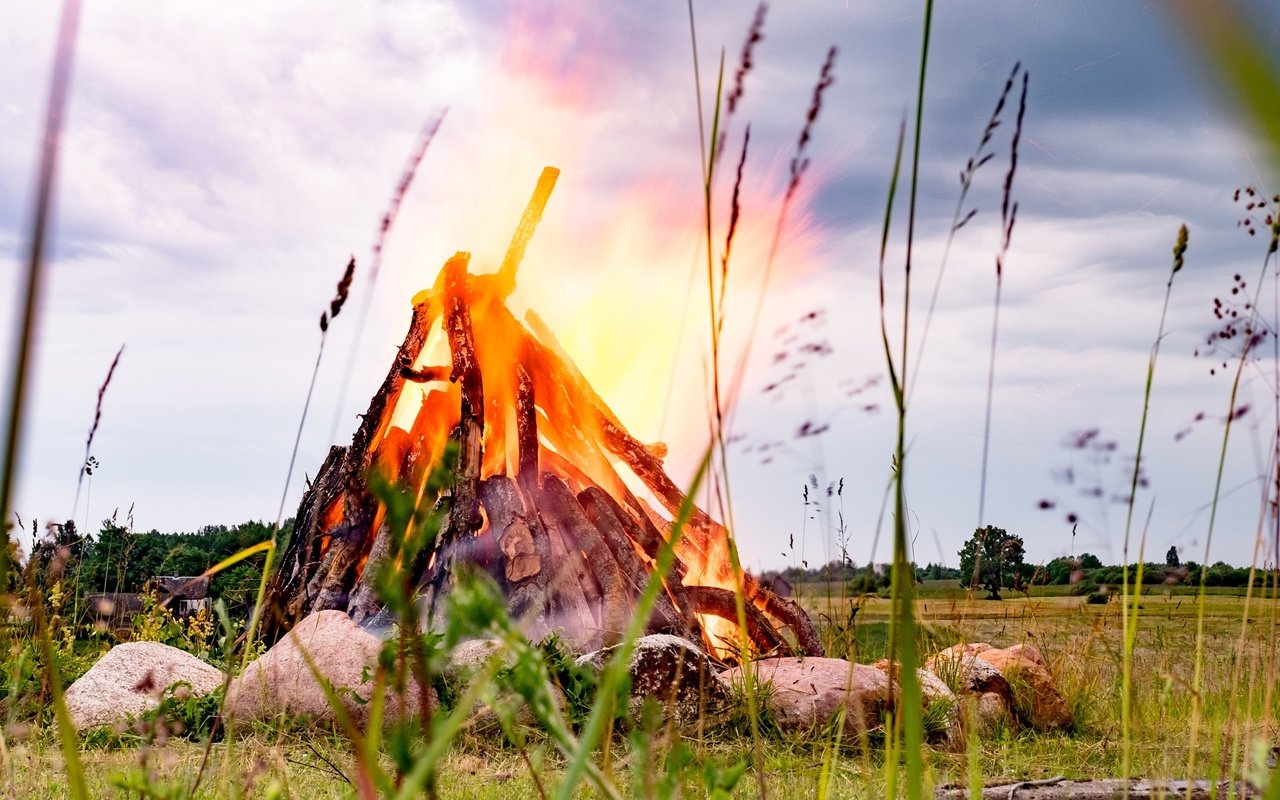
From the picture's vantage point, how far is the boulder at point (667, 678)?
4.39 meters

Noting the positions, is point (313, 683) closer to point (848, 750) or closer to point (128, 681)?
point (128, 681)

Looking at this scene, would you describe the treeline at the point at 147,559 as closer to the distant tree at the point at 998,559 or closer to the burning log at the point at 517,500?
the burning log at the point at 517,500

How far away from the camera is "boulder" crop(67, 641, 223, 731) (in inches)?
188

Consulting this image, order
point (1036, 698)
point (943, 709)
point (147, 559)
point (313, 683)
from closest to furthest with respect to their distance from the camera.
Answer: point (943, 709), point (313, 683), point (1036, 698), point (147, 559)

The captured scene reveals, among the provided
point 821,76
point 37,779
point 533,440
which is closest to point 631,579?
point 533,440

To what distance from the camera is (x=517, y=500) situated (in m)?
6.11

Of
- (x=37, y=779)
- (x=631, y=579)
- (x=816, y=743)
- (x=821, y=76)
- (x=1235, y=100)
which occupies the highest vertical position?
(x=821, y=76)

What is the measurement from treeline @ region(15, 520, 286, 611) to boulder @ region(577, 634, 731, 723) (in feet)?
6.64

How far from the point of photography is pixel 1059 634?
7.52 meters

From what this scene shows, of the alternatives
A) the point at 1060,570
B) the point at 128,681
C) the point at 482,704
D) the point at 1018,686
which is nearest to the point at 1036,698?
the point at 1018,686

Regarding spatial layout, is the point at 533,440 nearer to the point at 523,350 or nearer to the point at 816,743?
the point at 523,350

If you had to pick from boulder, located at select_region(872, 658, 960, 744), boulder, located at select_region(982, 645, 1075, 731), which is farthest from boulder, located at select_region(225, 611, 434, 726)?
boulder, located at select_region(982, 645, 1075, 731)

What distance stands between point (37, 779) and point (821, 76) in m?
3.79

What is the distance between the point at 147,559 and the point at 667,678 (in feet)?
23.5
